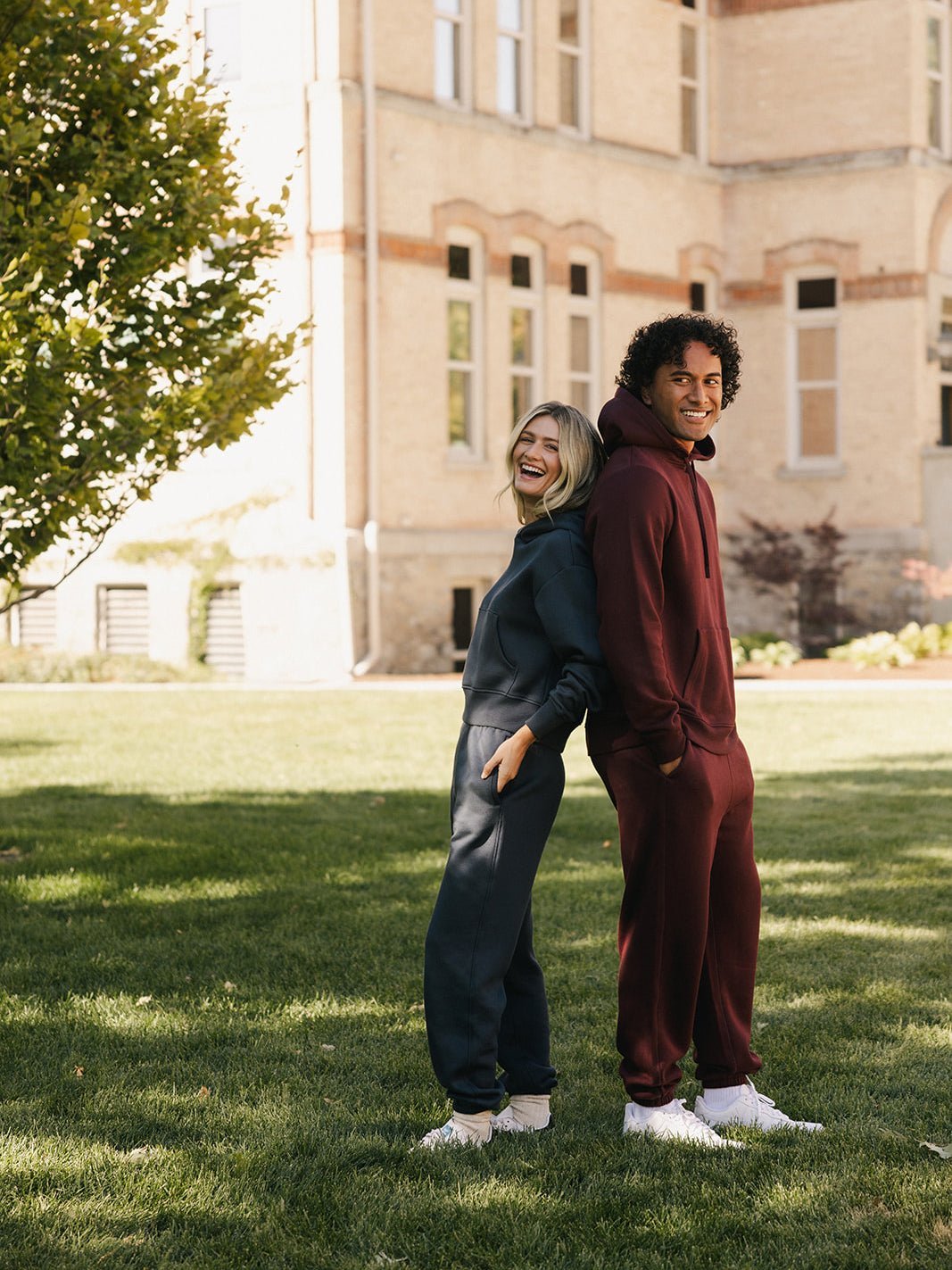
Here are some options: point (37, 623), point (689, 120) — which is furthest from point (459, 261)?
point (37, 623)

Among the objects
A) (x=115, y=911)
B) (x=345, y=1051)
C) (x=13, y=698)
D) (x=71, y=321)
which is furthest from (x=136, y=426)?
(x=13, y=698)

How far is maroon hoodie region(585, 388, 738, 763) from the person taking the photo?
4.10 meters

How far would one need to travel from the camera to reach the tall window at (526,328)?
2012cm

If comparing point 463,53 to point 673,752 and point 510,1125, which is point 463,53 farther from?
point 510,1125

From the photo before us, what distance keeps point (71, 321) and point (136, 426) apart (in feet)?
2.65

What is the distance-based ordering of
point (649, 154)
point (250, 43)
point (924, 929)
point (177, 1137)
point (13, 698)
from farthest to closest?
point (649, 154) < point (250, 43) < point (13, 698) < point (924, 929) < point (177, 1137)

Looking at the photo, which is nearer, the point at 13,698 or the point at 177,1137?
the point at 177,1137

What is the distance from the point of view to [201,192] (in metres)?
7.91

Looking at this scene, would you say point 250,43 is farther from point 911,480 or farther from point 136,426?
point 136,426

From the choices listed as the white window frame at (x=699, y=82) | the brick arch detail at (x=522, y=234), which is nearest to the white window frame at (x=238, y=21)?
the brick arch detail at (x=522, y=234)

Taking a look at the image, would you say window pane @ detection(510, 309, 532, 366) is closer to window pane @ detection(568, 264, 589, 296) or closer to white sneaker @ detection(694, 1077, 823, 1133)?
window pane @ detection(568, 264, 589, 296)

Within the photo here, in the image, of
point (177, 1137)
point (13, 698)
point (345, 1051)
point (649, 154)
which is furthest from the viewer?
point (649, 154)

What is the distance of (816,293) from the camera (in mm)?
22641

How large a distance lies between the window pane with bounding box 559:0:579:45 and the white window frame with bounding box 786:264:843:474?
431 centimetres
